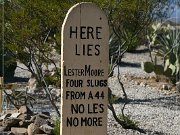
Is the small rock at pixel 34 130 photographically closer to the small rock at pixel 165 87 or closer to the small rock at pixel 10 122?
the small rock at pixel 10 122

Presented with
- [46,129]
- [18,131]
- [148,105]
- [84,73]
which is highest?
[84,73]

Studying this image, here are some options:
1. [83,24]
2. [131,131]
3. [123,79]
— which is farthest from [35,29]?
[123,79]

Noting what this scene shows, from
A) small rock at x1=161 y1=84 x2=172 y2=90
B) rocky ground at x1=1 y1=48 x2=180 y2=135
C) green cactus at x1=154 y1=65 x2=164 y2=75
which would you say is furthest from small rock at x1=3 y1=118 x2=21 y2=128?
green cactus at x1=154 y1=65 x2=164 y2=75

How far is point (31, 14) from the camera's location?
9.20 meters

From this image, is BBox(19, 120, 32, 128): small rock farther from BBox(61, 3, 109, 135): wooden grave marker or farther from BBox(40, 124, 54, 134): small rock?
BBox(61, 3, 109, 135): wooden grave marker

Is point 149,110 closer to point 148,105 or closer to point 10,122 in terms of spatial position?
point 148,105

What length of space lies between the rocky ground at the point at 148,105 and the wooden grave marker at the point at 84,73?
4407 millimetres

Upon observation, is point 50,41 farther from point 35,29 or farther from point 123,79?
point 123,79

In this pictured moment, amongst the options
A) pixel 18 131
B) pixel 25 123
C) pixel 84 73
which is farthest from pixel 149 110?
pixel 84 73

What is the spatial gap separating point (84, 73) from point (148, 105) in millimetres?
9120

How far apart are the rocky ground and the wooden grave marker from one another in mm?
4407

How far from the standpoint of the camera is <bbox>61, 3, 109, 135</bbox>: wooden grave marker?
15.9 ft

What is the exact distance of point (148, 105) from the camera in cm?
1384

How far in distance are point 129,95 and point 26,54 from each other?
6206mm
